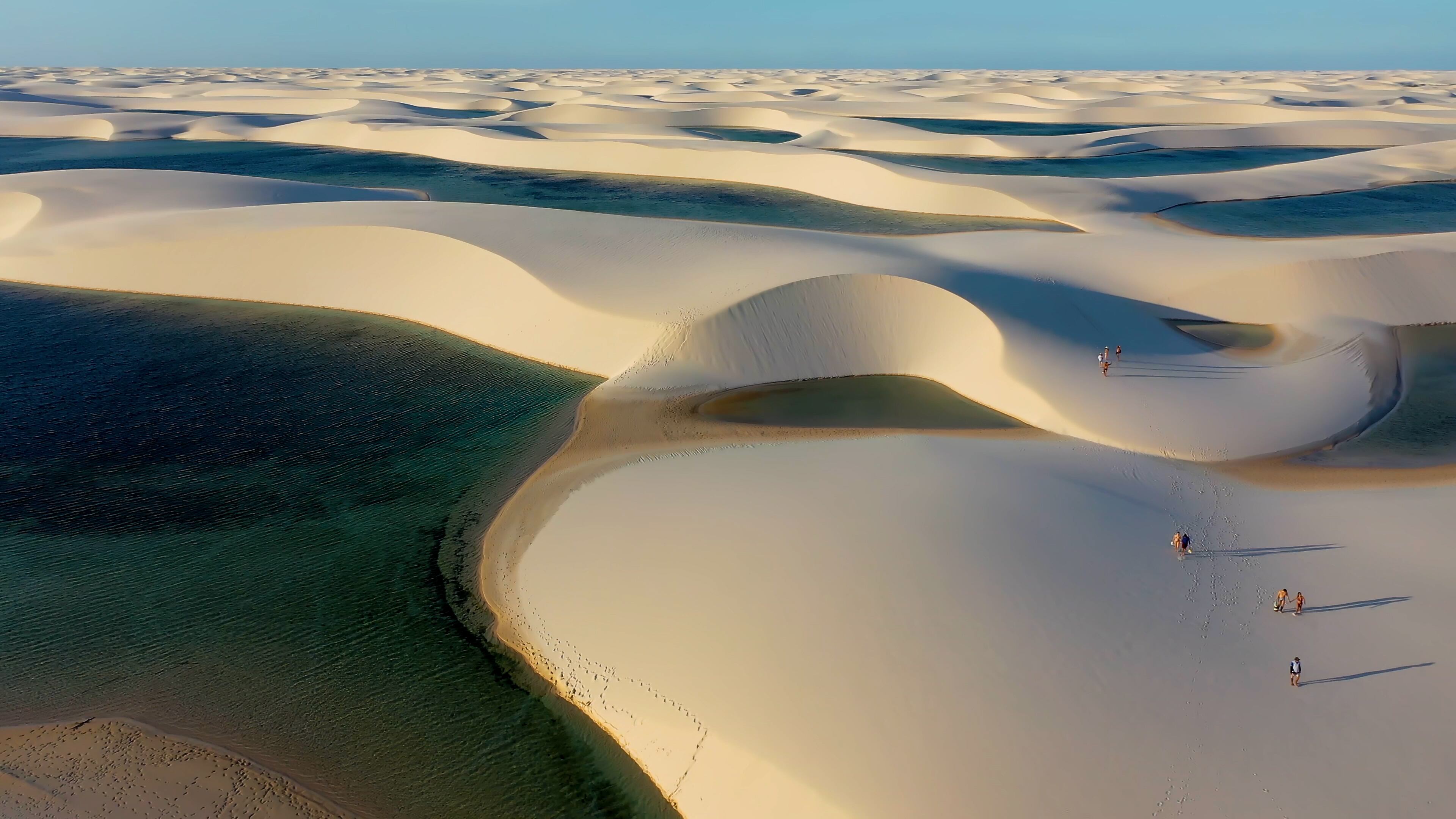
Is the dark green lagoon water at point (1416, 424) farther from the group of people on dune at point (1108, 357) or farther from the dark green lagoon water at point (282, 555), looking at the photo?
the dark green lagoon water at point (282, 555)

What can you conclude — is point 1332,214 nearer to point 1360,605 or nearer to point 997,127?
point 1360,605

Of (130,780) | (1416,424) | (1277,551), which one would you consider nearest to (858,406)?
(1277,551)

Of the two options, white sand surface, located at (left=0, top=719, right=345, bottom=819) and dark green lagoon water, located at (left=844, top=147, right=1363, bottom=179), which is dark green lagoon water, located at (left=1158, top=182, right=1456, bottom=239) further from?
white sand surface, located at (left=0, top=719, right=345, bottom=819)

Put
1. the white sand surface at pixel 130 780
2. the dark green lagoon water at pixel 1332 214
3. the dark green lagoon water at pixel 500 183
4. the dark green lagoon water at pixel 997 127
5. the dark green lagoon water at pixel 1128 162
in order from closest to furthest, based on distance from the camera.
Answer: the white sand surface at pixel 130 780 → the dark green lagoon water at pixel 1332 214 → the dark green lagoon water at pixel 500 183 → the dark green lagoon water at pixel 1128 162 → the dark green lagoon water at pixel 997 127

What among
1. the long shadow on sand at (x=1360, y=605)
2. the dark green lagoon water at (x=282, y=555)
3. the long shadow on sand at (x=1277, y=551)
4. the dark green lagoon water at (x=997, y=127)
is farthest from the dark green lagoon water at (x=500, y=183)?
the dark green lagoon water at (x=997, y=127)

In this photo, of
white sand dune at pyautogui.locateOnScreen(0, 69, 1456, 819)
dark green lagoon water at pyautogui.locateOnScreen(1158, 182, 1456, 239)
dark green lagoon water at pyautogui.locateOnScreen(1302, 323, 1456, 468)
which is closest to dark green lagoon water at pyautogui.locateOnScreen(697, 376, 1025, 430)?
white sand dune at pyautogui.locateOnScreen(0, 69, 1456, 819)

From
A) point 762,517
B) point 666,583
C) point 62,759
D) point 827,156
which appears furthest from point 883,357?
point 827,156
